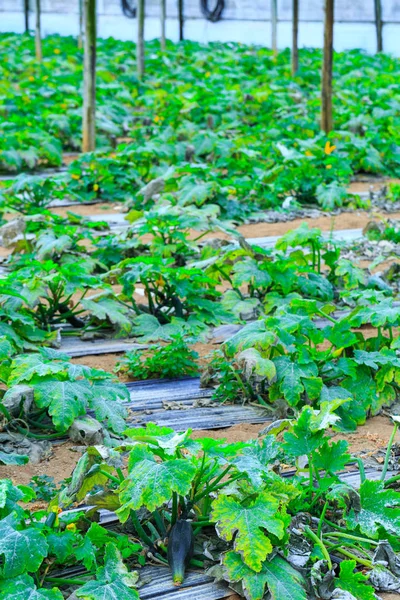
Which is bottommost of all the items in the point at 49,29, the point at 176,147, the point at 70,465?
the point at 70,465

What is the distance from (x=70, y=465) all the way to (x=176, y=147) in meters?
7.99

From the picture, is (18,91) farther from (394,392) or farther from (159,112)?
(394,392)

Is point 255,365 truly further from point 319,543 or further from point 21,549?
point 21,549

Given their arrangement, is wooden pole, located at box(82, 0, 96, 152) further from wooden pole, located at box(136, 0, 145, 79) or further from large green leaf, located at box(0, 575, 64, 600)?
large green leaf, located at box(0, 575, 64, 600)

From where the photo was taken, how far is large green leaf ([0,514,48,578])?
2.82 metres

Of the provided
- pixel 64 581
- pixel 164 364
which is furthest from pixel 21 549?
pixel 164 364

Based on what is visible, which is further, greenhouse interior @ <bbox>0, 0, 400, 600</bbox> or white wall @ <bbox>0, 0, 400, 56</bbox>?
white wall @ <bbox>0, 0, 400, 56</bbox>

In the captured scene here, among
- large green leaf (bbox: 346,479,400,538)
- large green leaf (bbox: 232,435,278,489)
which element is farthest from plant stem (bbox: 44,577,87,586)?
large green leaf (bbox: 346,479,400,538)

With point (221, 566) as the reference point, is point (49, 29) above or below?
above

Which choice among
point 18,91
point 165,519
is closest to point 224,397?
point 165,519

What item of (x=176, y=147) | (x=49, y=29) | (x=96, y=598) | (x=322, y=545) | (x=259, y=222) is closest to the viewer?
(x=96, y=598)

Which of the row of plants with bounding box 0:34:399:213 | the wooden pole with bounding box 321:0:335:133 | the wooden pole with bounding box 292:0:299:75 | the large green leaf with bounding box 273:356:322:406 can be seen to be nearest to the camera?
the large green leaf with bounding box 273:356:322:406

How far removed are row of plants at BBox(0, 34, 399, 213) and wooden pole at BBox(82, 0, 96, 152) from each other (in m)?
0.41

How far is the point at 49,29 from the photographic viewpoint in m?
→ 29.9
